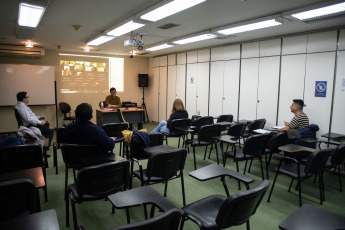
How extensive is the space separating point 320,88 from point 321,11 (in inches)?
70.9

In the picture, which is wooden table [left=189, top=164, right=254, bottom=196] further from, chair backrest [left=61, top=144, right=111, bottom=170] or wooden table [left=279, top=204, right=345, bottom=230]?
chair backrest [left=61, top=144, right=111, bottom=170]

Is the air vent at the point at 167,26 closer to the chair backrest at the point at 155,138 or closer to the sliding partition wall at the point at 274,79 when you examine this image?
the sliding partition wall at the point at 274,79

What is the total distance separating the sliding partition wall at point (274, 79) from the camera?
4.73 metres

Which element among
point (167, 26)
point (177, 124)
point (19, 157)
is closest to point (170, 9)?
point (167, 26)

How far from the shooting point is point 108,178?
2227 millimetres

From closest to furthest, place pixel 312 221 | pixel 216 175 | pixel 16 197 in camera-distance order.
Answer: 1. pixel 312 221
2. pixel 16 197
3. pixel 216 175

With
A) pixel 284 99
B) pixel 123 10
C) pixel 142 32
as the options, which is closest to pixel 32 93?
pixel 142 32

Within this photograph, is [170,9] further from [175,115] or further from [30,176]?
[30,176]

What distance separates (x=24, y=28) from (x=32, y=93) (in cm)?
358

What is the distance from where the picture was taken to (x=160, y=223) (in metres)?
1.27

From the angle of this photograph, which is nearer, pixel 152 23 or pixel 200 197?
pixel 200 197

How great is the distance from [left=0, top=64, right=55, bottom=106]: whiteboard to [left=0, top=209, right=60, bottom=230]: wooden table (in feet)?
25.4

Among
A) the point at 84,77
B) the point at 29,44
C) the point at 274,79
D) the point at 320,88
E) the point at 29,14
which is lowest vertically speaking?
the point at 320,88

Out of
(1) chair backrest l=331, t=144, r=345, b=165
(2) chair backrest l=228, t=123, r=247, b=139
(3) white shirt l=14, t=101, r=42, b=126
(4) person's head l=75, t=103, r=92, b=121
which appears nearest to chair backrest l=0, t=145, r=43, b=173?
(4) person's head l=75, t=103, r=92, b=121
